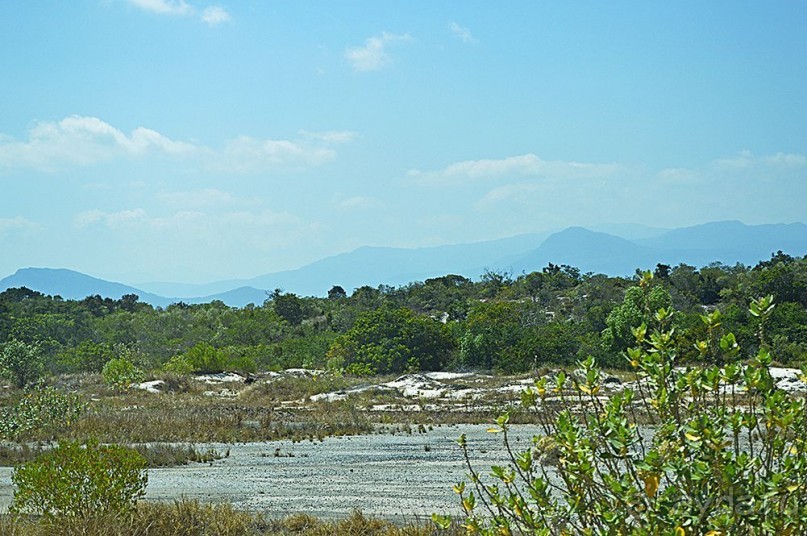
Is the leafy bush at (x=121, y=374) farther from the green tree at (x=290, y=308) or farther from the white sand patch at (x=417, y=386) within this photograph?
the green tree at (x=290, y=308)

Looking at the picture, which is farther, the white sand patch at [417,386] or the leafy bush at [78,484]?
the white sand patch at [417,386]

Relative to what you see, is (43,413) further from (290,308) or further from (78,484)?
(290,308)

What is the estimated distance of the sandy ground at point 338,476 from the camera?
37.3ft

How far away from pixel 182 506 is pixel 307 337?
135 feet

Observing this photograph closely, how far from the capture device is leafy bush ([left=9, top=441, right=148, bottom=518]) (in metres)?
7.89

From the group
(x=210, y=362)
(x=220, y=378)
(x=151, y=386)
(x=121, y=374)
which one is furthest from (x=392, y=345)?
(x=121, y=374)

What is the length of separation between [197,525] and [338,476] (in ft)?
20.1

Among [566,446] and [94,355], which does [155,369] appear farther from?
[566,446]

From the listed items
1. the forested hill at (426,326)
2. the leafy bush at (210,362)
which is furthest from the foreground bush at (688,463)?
the leafy bush at (210,362)

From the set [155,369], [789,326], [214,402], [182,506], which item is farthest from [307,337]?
[182,506]

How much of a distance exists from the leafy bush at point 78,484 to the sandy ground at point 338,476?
2.44m

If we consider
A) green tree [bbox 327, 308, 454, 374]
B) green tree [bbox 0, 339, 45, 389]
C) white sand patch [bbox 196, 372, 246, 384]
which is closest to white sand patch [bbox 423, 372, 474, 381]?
green tree [bbox 327, 308, 454, 374]

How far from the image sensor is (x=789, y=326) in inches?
1369

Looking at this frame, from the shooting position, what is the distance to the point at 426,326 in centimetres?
4056
